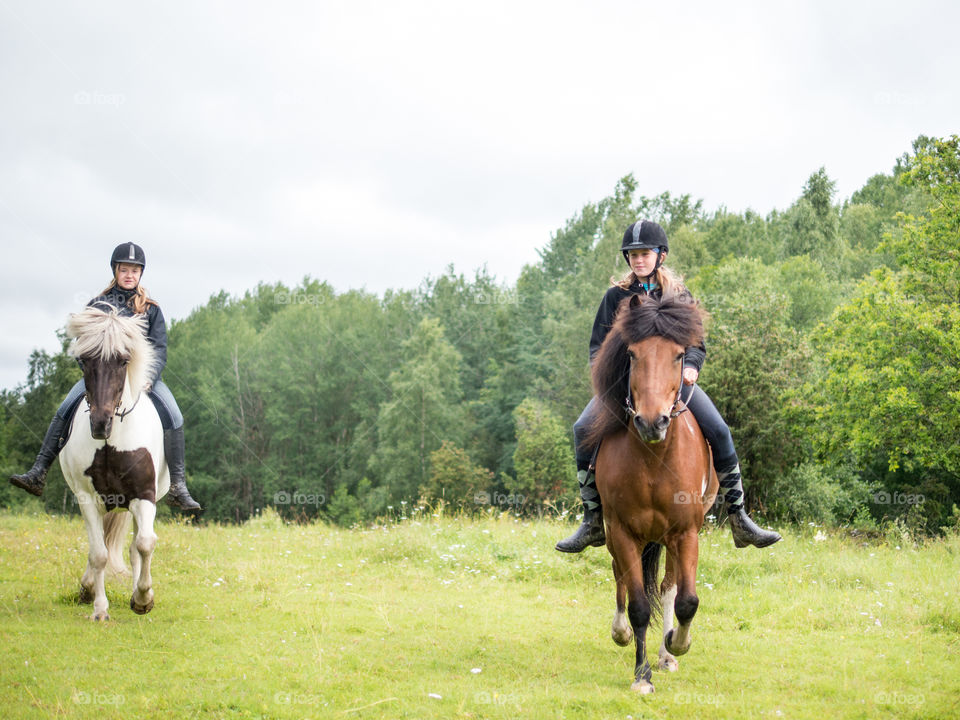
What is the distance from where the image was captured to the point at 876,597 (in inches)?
370

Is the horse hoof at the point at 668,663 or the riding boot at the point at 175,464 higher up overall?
the riding boot at the point at 175,464

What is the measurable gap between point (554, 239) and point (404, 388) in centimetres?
2019

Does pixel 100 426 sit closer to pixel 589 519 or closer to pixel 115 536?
pixel 115 536

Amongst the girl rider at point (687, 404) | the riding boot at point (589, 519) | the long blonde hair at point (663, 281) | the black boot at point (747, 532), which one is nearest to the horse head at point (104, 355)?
the girl rider at point (687, 404)

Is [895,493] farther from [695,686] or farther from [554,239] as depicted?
[554,239]

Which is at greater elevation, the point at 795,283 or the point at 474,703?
the point at 795,283

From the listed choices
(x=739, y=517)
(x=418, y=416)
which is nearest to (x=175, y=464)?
(x=739, y=517)

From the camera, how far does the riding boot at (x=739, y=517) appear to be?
7.14 meters

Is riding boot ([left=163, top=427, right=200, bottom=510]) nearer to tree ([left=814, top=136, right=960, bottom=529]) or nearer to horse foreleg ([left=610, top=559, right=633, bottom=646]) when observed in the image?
horse foreleg ([left=610, top=559, right=633, bottom=646])

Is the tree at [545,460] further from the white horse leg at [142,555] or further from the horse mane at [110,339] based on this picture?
the horse mane at [110,339]

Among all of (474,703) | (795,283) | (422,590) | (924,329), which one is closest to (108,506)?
(422,590)

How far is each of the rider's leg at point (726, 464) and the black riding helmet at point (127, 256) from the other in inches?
247

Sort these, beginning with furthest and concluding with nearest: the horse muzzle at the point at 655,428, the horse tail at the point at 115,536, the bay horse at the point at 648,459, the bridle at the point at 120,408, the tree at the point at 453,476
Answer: the tree at the point at 453,476
the horse tail at the point at 115,536
the bridle at the point at 120,408
the bay horse at the point at 648,459
the horse muzzle at the point at 655,428

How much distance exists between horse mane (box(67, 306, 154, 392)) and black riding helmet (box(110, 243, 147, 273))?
798 mm
